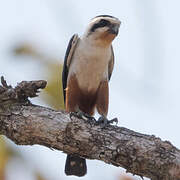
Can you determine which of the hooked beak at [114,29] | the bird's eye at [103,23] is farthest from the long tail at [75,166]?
the bird's eye at [103,23]

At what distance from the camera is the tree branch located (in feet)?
14.5

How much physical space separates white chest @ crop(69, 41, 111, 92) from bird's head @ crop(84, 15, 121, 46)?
157mm

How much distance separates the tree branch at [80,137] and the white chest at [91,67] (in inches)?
79.3

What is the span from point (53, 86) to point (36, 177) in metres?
1.04

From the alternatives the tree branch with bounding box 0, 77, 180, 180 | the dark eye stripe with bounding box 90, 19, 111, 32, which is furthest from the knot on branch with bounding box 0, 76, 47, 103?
the dark eye stripe with bounding box 90, 19, 111, 32

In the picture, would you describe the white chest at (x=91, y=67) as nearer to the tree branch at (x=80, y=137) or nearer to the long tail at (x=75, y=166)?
the long tail at (x=75, y=166)

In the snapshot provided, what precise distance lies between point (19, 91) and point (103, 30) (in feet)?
7.67

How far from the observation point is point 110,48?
719cm

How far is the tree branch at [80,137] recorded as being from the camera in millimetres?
4410

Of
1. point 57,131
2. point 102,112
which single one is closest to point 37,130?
point 57,131

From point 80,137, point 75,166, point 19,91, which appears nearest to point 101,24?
point 75,166

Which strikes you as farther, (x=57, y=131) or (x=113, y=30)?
(x=113, y=30)

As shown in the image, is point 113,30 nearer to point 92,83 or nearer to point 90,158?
point 92,83

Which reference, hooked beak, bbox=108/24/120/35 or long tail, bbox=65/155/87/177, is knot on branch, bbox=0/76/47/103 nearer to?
long tail, bbox=65/155/87/177
